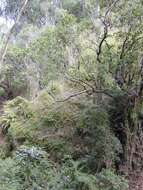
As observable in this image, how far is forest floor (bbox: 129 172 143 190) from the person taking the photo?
27.1 feet

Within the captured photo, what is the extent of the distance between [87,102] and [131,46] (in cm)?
178

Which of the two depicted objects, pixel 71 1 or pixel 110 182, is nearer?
pixel 110 182

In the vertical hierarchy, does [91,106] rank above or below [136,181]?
above

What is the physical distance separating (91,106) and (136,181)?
213 cm

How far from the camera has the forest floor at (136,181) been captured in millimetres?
8266

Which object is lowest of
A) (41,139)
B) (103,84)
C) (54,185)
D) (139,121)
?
(54,185)

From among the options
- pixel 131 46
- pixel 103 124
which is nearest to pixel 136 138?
pixel 103 124

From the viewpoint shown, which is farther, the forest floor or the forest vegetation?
the forest floor

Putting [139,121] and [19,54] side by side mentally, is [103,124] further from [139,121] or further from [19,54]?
[19,54]

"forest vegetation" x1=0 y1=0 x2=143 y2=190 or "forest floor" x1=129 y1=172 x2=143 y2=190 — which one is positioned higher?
"forest vegetation" x1=0 y1=0 x2=143 y2=190

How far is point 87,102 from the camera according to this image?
8.84 meters

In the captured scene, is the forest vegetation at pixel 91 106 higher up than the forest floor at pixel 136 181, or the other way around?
the forest vegetation at pixel 91 106

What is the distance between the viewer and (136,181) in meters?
8.47

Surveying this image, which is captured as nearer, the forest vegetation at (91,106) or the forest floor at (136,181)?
the forest vegetation at (91,106)
